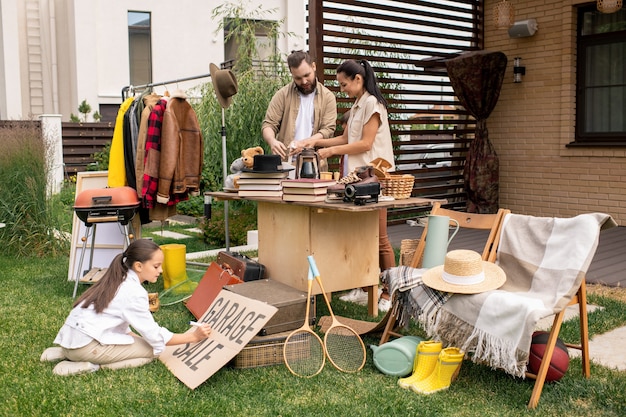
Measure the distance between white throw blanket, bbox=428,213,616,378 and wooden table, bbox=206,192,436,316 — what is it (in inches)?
33.8

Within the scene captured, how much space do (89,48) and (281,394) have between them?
14.3 meters

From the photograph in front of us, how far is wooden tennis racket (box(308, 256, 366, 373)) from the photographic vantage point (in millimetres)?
3857

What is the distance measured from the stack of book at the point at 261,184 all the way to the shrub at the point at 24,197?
349cm

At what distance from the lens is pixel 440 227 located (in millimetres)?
4227

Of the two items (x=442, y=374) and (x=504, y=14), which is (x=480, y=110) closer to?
→ (x=504, y=14)

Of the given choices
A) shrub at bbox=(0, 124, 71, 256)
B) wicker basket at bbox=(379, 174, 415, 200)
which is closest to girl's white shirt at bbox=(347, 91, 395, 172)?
wicker basket at bbox=(379, 174, 415, 200)

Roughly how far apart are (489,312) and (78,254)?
4.08m

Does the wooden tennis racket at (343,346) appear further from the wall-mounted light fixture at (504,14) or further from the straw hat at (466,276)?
the wall-mounted light fixture at (504,14)

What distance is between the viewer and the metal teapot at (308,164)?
4.76 m

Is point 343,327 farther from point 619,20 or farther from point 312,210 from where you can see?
point 619,20

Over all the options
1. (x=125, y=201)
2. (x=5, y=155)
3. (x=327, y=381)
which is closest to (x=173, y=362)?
(x=327, y=381)

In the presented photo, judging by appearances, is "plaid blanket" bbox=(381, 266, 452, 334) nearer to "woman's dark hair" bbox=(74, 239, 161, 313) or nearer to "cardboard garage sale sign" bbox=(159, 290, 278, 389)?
"cardboard garage sale sign" bbox=(159, 290, 278, 389)

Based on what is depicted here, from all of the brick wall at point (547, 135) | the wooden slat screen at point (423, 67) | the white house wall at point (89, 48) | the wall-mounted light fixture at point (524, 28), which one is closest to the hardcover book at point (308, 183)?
the wooden slat screen at point (423, 67)

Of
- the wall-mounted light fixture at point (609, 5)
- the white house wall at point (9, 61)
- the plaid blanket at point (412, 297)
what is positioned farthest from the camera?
the white house wall at point (9, 61)
